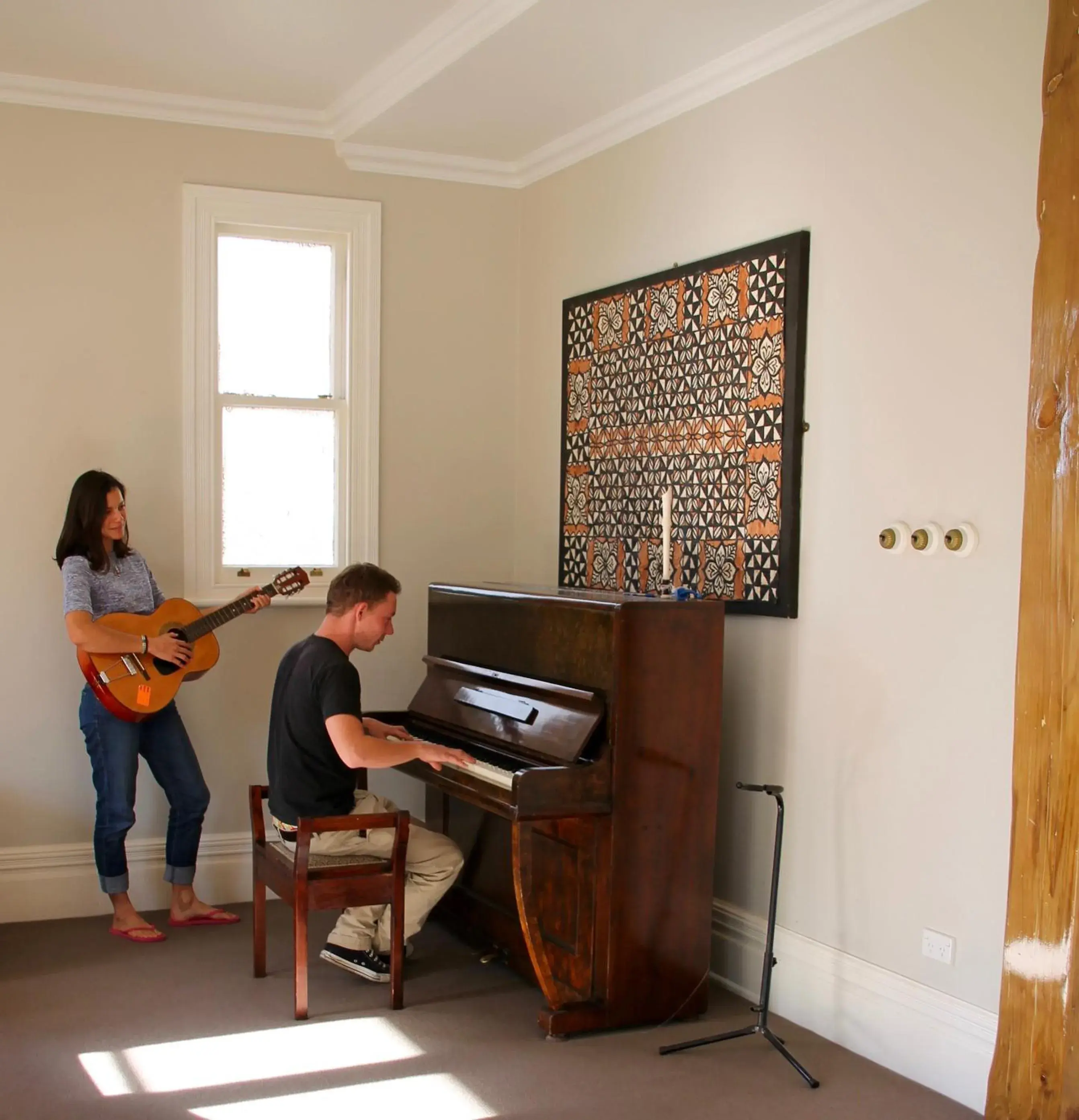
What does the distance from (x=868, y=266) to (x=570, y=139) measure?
5.63 ft

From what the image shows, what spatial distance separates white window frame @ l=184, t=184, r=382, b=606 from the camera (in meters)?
4.80

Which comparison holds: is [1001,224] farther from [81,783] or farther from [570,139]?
[81,783]

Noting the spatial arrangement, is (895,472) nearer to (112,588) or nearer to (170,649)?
(170,649)

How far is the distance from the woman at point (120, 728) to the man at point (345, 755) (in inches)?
28.8

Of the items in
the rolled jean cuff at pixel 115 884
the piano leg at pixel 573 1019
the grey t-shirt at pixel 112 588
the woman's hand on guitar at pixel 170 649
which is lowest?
the piano leg at pixel 573 1019

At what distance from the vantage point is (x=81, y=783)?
4699 mm

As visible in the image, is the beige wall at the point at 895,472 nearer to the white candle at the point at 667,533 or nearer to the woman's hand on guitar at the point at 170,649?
the white candle at the point at 667,533

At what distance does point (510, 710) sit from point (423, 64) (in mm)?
2151

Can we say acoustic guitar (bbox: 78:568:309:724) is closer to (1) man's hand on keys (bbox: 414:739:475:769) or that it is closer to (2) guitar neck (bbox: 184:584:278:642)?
(2) guitar neck (bbox: 184:584:278:642)

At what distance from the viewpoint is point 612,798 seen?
349 cm

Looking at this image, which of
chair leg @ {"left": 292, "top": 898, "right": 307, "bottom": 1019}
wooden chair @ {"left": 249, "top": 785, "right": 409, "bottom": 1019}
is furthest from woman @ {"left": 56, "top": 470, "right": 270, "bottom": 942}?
chair leg @ {"left": 292, "top": 898, "right": 307, "bottom": 1019}

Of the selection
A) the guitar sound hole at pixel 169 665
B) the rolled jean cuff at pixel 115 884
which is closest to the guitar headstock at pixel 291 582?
the guitar sound hole at pixel 169 665

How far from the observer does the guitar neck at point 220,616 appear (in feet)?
14.3

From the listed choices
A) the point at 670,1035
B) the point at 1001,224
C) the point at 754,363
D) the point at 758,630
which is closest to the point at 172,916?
the point at 670,1035
